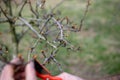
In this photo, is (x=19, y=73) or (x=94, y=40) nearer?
(x=19, y=73)

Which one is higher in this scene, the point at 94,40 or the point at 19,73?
the point at 94,40

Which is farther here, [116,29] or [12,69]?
[116,29]

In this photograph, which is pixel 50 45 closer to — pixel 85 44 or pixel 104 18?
pixel 85 44

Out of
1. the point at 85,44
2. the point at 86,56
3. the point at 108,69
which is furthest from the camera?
Result: the point at 85,44

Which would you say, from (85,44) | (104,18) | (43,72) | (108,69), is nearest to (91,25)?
(104,18)

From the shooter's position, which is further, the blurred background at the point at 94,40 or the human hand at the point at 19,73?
the blurred background at the point at 94,40

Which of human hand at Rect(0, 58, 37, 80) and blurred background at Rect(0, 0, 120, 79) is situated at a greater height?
blurred background at Rect(0, 0, 120, 79)

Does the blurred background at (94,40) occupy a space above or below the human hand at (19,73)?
above

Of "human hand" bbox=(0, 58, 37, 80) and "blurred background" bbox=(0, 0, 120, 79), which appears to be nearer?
"human hand" bbox=(0, 58, 37, 80)
